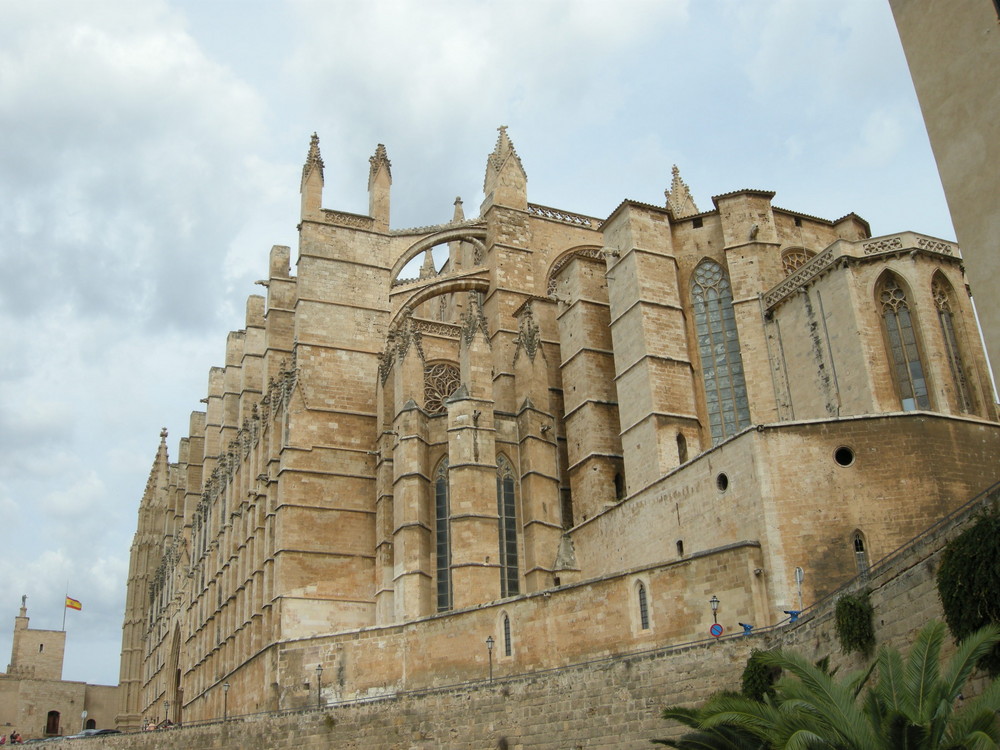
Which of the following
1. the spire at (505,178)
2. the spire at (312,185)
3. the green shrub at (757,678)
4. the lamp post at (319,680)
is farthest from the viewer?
the spire at (505,178)

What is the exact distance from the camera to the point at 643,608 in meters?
19.2

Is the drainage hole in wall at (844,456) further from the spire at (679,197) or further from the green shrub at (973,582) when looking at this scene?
the spire at (679,197)

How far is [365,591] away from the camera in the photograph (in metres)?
28.0

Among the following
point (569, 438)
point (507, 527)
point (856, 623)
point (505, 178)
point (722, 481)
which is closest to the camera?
point (856, 623)

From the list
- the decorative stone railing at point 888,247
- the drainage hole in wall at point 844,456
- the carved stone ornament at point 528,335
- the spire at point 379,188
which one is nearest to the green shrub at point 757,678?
the drainage hole in wall at point 844,456

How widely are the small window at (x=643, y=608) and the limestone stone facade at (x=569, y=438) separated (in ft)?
0.14

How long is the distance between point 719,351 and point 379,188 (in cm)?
1220

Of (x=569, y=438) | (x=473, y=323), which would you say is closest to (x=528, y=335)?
(x=473, y=323)

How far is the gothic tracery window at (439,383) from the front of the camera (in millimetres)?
31422

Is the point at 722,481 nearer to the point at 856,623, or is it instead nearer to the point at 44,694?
the point at 856,623

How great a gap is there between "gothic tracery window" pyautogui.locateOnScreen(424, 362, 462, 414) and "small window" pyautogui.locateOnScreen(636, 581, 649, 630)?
12807mm

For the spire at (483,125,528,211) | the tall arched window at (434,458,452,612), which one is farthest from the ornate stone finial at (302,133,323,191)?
the tall arched window at (434,458,452,612)

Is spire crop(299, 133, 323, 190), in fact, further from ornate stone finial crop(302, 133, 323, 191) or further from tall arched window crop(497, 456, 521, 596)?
tall arched window crop(497, 456, 521, 596)

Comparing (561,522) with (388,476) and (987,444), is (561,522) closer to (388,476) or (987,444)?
(388,476)
